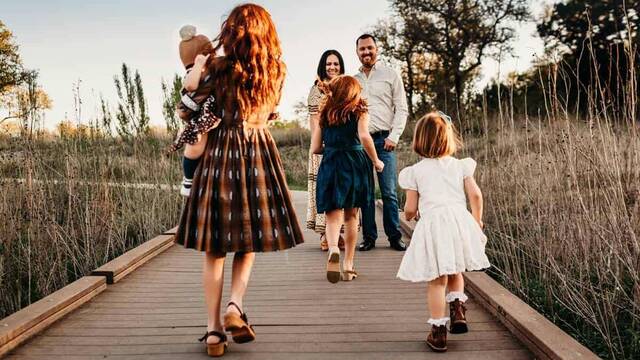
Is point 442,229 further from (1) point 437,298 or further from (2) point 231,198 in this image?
(2) point 231,198

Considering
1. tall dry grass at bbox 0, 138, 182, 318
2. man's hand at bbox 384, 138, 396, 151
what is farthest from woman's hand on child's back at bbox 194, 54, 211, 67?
man's hand at bbox 384, 138, 396, 151

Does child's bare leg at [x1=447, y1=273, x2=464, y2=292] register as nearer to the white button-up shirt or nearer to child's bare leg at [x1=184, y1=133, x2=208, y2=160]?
child's bare leg at [x1=184, y1=133, x2=208, y2=160]

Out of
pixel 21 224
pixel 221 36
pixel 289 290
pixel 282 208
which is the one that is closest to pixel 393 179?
pixel 289 290

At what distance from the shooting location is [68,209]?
17.7 feet

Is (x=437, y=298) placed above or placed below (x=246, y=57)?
below

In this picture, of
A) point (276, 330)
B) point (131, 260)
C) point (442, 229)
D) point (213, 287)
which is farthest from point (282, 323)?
point (131, 260)

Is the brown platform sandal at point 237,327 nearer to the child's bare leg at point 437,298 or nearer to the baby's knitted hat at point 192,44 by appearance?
the child's bare leg at point 437,298

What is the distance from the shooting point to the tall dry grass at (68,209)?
4340 mm

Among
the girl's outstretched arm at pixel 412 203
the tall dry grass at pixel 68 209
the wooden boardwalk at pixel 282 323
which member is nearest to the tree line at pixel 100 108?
the tall dry grass at pixel 68 209

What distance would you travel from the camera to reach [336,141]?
4195 mm

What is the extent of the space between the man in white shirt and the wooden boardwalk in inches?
28.1

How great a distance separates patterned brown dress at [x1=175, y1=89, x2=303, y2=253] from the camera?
263 cm

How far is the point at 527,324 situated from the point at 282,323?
125 centimetres

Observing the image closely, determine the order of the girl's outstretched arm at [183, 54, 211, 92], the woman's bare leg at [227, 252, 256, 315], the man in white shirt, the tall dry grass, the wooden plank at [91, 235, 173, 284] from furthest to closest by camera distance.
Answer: the man in white shirt < the tall dry grass < the wooden plank at [91, 235, 173, 284] < the woman's bare leg at [227, 252, 256, 315] < the girl's outstretched arm at [183, 54, 211, 92]
